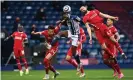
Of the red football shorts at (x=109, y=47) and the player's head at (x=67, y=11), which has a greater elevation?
the player's head at (x=67, y=11)

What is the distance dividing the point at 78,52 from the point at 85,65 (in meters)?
11.5

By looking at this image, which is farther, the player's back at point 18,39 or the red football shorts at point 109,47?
the player's back at point 18,39

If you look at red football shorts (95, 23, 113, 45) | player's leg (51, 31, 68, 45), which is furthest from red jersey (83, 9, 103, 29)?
player's leg (51, 31, 68, 45)

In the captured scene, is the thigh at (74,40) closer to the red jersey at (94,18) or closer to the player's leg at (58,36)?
the player's leg at (58,36)

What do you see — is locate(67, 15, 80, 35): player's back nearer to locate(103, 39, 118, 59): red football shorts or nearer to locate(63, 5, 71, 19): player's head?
locate(63, 5, 71, 19): player's head

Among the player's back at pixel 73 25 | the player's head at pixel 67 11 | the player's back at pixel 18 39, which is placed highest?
the player's head at pixel 67 11

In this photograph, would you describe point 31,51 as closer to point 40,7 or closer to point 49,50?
point 40,7


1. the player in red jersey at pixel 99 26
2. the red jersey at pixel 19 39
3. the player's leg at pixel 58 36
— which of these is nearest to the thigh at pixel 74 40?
the player's leg at pixel 58 36

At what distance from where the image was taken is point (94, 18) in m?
18.8

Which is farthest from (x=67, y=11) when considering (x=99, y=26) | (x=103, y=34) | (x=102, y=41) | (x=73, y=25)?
(x=102, y=41)

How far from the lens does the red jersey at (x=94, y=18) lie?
18.7 meters

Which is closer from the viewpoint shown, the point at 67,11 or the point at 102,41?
the point at 67,11

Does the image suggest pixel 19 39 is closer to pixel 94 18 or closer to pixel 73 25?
pixel 73 25

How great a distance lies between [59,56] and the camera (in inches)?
1323
